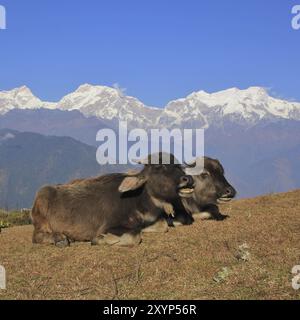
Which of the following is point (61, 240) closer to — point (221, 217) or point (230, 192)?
point (221, 217)

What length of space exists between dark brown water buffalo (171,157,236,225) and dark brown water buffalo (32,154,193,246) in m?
2.75

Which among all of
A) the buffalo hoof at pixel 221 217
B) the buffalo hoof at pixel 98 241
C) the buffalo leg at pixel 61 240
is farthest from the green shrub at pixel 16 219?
the buffalo hoof at pixel 98 241

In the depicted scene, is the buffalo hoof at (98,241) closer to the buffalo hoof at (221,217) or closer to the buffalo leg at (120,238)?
the buffalo leg at (120,238)

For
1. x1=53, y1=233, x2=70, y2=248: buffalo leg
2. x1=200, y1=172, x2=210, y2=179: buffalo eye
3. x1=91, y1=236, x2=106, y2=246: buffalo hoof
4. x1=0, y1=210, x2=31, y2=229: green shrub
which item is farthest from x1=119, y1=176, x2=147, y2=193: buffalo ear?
x1=0, y1=210, x2=31, y2=229: green shrub

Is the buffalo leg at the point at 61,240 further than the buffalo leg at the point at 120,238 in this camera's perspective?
Yes

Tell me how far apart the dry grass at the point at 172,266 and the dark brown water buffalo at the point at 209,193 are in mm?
2508

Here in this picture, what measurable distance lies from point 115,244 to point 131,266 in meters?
2.53

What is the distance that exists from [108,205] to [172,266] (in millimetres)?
4494

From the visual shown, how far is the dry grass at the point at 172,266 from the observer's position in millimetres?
9977

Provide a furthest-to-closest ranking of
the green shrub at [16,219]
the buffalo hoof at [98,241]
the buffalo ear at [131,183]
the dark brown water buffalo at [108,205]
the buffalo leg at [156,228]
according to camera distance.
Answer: the green shrub at [16,219] < the buffalo leg at [156,228] < the buffalo ear at [131,183] < the dark brown water buffalo at [108,205] < the buffalo hoof at [98,241]

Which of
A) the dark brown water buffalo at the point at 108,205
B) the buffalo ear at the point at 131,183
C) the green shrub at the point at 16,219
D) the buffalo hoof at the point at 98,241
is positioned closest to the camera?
the buffalo hoof at the point at 98,241

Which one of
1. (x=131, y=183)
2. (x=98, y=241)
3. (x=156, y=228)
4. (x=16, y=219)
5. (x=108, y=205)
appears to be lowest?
(x=16, y=219)

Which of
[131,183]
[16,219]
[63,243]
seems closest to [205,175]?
[131,183]

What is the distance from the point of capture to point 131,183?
16281mm
